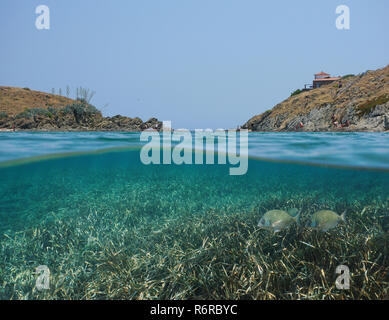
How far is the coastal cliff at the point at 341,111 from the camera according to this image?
32700mm

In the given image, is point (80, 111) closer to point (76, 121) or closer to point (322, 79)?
point (76, 121)

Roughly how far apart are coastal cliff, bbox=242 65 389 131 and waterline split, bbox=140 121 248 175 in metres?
25.8

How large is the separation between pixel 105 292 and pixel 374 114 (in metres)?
38.9

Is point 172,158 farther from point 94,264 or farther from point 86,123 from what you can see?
point 86,123

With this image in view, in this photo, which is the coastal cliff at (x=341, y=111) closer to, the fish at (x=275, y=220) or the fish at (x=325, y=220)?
the fish at (x=325, y=220)

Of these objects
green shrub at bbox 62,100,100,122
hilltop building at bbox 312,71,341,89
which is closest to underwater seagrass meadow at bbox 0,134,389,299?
green shrub at bbox 62,100,100,122

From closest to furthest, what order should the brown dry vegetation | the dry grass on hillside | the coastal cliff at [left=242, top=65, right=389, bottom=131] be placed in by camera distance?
the coastal cliff at [left=242, top=65, right=389, bottom=131] → the dry grass on hillside → the brown dry vegetation

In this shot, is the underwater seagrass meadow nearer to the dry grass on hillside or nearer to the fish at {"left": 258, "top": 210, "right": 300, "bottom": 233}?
the fish at {"left": 258, "top": 210, "right": 300, "bottom": 233}

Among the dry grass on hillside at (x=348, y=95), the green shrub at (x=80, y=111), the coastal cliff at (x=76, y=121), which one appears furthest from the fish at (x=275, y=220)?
the dry grass on hillside at (x=348, y=95)

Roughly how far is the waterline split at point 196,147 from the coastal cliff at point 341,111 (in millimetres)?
25806

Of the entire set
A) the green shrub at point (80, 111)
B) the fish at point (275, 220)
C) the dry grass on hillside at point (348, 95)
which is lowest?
the fish at point (275, 220)

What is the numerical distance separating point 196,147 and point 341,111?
3933 cm

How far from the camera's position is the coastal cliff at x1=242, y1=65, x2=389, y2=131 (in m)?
32.7

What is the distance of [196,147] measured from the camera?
11281 mm
